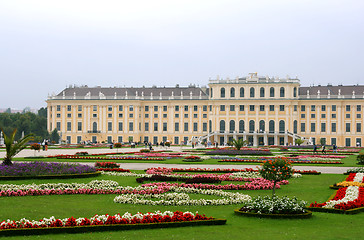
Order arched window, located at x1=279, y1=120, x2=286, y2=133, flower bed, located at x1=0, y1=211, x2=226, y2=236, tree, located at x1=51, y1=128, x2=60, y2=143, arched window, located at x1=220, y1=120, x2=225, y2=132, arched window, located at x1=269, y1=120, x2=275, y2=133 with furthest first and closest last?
arched window, located at x1=220, y1=120, x2=225, y2=132, arched window, located at x1=269, y1=120, x2=275, y2=133, arched window, located at x1=279, y1=120, x2=286, y2=133, tree, located at x1=51, y1=128, x2=60, y2=143, flower bed, located at x1=0, y1=211, x2=226, y2=236

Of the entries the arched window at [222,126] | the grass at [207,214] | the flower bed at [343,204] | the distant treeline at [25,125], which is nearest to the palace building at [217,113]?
the arched window at [222,126]

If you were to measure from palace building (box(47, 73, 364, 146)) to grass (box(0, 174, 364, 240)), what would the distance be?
7011cm

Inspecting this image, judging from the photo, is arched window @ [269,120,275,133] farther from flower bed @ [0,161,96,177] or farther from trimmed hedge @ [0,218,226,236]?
trimmed hedge @ [0,218,226,236]

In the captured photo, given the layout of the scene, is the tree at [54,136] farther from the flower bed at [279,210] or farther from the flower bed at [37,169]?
the flower bed at [279,210]

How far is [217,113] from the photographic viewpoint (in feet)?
292

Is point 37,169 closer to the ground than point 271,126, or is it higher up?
closer to the ground

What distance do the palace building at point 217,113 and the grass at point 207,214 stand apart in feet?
230

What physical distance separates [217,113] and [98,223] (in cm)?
7873

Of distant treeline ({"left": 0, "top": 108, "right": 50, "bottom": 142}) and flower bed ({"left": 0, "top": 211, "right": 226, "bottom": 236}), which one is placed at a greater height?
distant treeline ({"left": 0, "top": 108, "right": 50, "bottom": 142})

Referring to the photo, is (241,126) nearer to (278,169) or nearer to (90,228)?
(278,169)

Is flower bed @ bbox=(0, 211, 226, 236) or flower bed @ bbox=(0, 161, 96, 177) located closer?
flower bed @ bbox=(0, 211, 226, 236)

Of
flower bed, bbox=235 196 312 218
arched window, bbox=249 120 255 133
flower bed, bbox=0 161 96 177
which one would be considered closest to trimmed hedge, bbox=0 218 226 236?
flower bed, bbox=235 196 312 218

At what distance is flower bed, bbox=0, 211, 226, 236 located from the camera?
10.4m

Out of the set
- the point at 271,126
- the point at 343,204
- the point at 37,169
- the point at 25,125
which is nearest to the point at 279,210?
the point at 343,204
